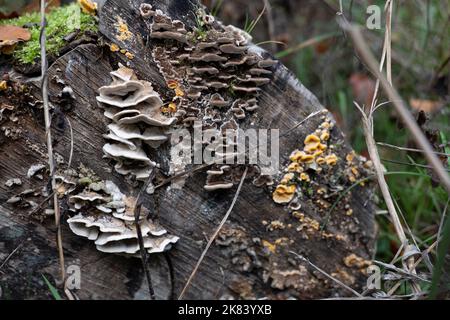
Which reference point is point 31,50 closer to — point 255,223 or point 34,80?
point 34,80

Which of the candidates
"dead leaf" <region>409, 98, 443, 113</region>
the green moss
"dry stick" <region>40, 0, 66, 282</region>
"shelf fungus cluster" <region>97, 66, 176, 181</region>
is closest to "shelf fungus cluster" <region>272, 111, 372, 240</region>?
"shelf fungus cluster" <region>97, 66, 176, 181</region>

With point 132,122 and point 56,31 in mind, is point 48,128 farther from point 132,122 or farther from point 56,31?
point 56,31

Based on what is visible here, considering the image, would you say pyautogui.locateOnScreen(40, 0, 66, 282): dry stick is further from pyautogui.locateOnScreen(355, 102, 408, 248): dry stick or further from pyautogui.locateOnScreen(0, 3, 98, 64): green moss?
pyautogui.locateOnScreen(355, 102, 408, 248): dry stick

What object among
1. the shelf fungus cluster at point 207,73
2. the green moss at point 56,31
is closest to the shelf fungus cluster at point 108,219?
the shelf fungus cluster at point 207,73

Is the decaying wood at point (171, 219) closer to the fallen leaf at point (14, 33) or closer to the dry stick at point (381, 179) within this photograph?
the fallen leaf at point (14, 33)

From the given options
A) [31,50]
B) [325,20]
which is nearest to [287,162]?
[31,50]

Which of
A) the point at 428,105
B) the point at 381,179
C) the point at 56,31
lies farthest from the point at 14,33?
the point at 428,105
